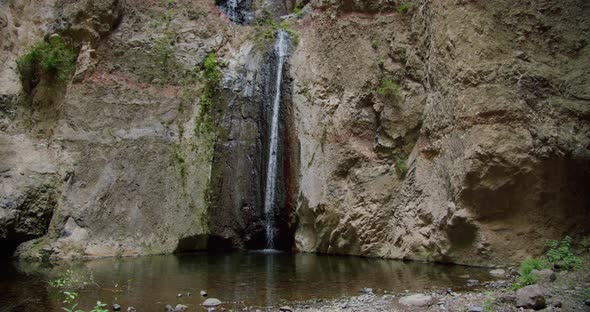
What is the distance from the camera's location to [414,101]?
13.5 metres

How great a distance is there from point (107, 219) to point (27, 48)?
7212 mm

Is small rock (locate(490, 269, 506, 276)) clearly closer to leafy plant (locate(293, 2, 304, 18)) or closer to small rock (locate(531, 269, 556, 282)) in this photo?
small rock (locate(531, 269, 556, 282))

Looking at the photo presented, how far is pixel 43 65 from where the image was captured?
15.4 metres

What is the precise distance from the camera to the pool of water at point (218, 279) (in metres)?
7.83

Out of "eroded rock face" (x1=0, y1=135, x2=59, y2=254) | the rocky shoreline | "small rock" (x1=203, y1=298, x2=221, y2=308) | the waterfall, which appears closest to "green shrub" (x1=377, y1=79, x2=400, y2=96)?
the waterfall

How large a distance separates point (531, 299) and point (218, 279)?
6.01m

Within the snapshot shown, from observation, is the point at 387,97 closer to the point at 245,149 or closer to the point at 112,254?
the point at 245,149

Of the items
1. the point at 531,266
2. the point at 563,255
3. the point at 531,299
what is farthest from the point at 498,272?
the point at 531,299

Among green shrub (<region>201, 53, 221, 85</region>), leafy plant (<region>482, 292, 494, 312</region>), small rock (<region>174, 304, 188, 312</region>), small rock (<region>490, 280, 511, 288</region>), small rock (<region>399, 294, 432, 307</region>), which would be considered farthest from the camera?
green shrub (<region>201, 53, 221, 85</region>)

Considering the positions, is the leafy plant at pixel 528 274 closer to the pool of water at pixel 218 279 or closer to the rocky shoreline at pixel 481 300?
the rocky shoreline at pixel 481 300

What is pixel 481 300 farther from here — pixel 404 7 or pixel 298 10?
pixel 298 10

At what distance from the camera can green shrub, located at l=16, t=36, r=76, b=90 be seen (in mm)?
15453

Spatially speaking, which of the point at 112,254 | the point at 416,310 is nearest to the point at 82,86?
the point at 112,254

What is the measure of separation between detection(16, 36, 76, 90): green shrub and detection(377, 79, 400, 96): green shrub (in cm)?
1034
